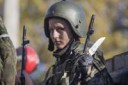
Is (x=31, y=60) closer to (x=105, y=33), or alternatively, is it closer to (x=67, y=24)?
(x=67, y=24)

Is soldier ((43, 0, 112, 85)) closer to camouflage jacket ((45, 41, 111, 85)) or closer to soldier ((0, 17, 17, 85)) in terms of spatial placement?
camouflage jacket ((45, 41, 111, 85))

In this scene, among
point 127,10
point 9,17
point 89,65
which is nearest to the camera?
point 89,65

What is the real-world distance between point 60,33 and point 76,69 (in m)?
0.53

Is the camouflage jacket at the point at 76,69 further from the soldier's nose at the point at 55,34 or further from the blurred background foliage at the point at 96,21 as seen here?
the blurred background foliage at the point at 96,21

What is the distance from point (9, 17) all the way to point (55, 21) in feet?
49.6

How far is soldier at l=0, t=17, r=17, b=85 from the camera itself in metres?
8.62

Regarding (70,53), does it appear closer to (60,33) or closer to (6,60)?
(60,33)

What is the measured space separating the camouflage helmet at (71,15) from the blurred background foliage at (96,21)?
17.9 m

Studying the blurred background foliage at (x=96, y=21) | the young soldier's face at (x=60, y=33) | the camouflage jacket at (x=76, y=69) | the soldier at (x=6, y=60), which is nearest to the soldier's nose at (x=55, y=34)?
the young soldier's face at (x=60, y=33)

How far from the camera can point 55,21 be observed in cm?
913

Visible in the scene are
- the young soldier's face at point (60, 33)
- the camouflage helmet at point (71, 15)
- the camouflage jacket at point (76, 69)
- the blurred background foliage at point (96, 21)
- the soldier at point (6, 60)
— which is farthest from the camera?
the blurred background foliage at point (96, 21)

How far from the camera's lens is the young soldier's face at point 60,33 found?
8.99 metres

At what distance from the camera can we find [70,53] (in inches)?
354

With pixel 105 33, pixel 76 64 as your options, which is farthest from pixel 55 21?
pixel 105 33
